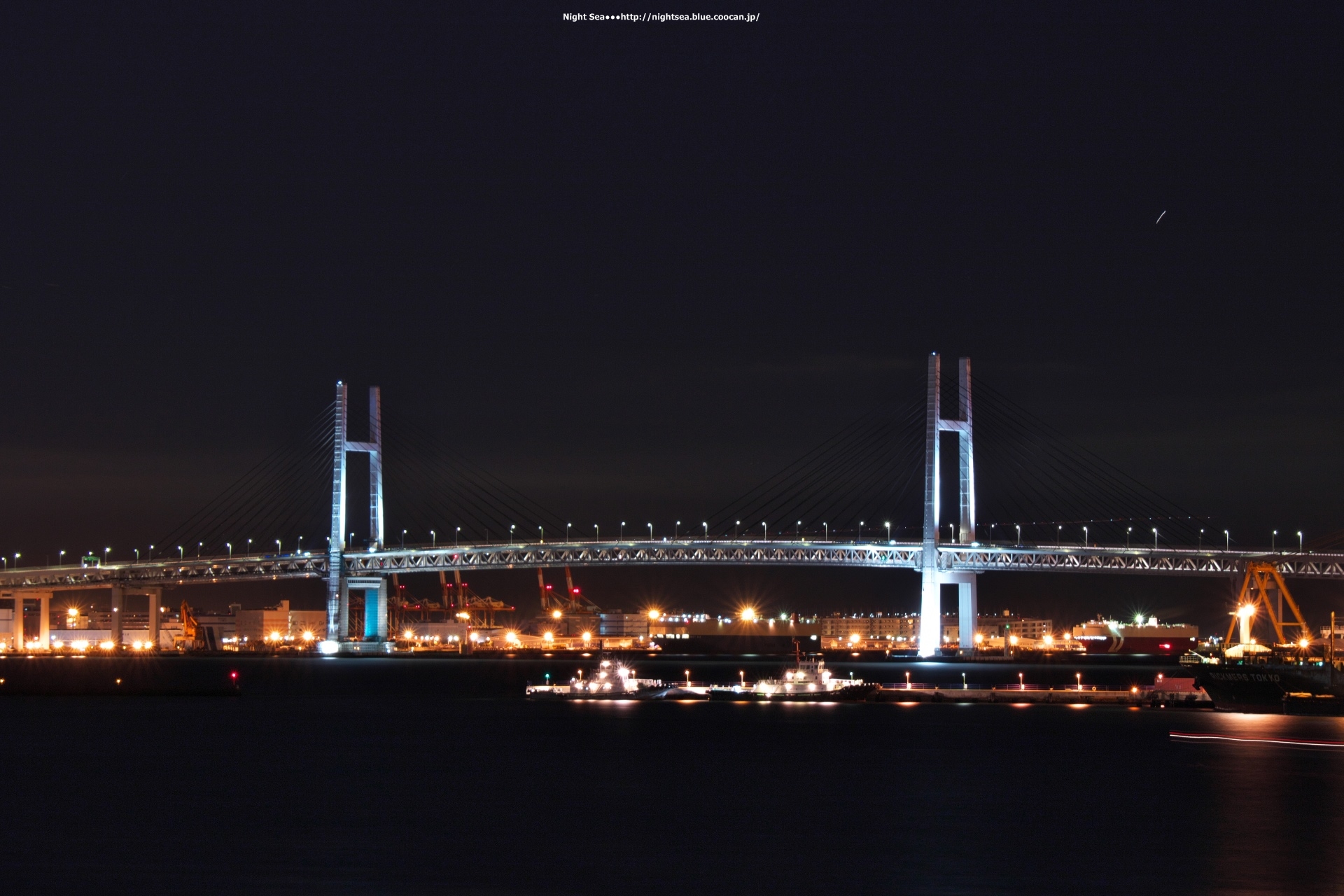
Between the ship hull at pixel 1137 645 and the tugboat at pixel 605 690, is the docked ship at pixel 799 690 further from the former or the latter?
the ship hull at pixel 1137 645

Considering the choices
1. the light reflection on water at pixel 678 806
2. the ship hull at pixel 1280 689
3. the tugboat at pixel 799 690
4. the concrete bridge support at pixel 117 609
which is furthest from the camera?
the concrete bridge support at pixel 117 609

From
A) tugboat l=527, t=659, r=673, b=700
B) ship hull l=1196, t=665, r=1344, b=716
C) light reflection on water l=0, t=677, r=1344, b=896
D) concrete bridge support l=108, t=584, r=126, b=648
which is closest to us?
light reflection on water l=0, t=677, r=1344, b=896

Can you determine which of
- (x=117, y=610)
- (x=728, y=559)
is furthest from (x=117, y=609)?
(x=728, y=559)

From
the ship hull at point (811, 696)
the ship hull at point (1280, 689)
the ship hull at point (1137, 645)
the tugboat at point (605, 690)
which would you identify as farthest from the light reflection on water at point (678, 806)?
the ship hull at point (1137, 645)

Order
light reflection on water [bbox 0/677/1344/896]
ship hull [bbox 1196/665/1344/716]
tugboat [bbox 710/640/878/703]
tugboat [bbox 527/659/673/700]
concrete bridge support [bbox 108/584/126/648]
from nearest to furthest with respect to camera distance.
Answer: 1. light reflection on water [bbox 0/677/1344/896]
2. ship hull [bbox 1196/665/1344/716]
3. tugboat [bbox 710/640/878/703]
4. tugboat [bbox 527/659/673/700]
5. concrete bridge support [bbox 108/584/126/648]

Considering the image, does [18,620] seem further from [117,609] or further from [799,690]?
[799,690]

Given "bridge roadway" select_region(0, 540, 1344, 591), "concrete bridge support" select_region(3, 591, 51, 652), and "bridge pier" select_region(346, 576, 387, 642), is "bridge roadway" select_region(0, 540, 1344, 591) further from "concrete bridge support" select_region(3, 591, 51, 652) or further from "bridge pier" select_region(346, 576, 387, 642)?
"concrete bridge support" select_region(3, 591, 51, 652)

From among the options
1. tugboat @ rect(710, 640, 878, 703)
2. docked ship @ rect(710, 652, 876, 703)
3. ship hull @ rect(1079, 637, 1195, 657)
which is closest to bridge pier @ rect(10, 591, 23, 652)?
tugboat @ rect(710, 640, 878, 703)
